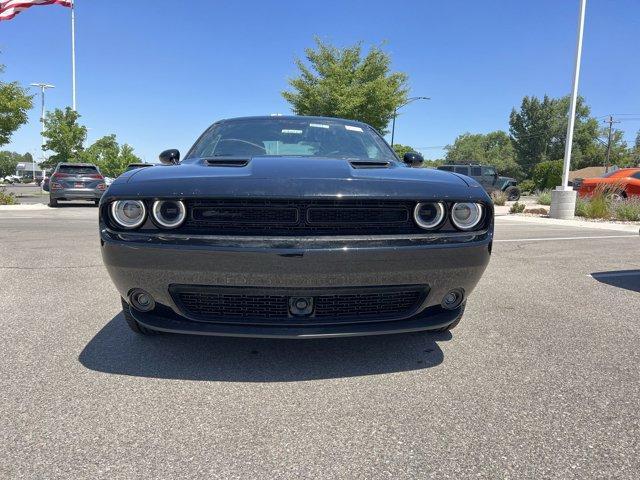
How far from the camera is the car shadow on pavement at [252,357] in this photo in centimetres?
245

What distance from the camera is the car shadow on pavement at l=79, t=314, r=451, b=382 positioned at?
2.45m

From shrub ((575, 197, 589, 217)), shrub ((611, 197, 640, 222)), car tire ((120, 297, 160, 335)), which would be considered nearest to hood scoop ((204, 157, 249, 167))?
car tire ((120, 297, 160, 335))

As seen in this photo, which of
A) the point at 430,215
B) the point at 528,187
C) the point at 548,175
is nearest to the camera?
the point at 430,215

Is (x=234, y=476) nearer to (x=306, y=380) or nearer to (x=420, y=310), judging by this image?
(x=306, y=380)

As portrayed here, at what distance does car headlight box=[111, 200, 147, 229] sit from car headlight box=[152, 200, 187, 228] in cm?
7

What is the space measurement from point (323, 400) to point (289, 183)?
1.01m

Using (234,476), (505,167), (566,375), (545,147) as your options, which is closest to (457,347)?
(566,375)

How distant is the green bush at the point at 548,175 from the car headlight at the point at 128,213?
43043mm

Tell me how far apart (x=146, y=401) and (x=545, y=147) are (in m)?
61.7

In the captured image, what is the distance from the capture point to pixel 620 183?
14.3 metres

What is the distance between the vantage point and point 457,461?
5.68ft

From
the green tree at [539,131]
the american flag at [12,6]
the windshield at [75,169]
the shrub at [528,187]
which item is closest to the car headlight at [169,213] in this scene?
the windshield at [75,169]

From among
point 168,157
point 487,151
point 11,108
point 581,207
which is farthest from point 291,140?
point 487,151

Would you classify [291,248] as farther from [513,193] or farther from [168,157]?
[513,193]
